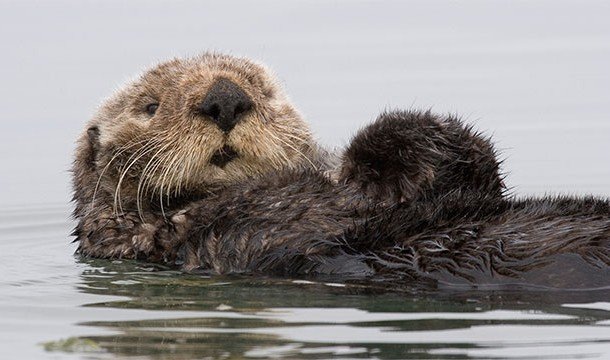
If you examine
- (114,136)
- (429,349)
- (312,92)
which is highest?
(312,92)

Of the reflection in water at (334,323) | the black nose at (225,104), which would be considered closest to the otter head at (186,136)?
the black nose at (225,104)

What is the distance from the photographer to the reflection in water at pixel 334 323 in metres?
4.92

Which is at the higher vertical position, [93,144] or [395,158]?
[93,144]

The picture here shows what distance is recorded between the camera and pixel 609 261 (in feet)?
18.4

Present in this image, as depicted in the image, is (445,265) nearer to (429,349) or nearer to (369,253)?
(369,253)

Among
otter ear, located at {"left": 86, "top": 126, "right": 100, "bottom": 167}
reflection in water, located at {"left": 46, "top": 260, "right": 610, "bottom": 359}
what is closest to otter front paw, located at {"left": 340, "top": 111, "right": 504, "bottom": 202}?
reflection in water, located at {"left": 46, "top": 260, "right": 610, "bottom": 359}

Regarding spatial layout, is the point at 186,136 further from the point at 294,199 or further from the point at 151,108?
the point at 294,199

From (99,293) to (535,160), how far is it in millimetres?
5308

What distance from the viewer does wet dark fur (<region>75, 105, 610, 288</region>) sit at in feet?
19.0

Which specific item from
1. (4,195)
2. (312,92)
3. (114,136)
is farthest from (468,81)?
(114,136)

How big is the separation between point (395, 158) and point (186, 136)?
3.41 ft

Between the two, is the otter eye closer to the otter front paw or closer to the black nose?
the black nose

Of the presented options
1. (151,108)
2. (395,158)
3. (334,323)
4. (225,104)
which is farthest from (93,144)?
(334,323)

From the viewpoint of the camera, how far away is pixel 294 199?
20.9ft
